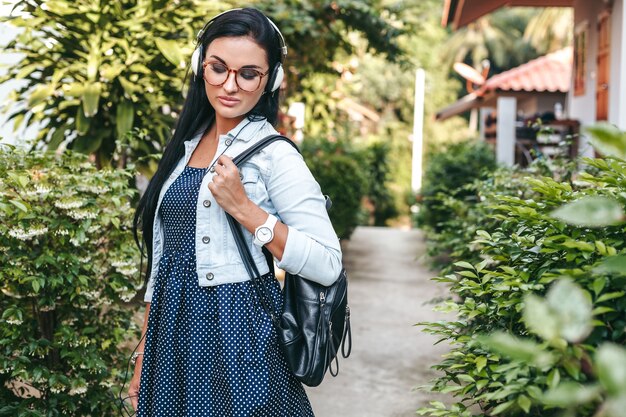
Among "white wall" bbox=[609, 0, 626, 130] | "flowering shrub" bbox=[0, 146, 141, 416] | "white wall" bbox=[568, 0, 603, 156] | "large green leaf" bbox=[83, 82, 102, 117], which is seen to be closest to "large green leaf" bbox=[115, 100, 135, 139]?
"large green leaf" bbox=[83, 82, 102, 117]

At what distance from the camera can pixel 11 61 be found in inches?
257

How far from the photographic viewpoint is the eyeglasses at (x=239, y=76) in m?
2.25

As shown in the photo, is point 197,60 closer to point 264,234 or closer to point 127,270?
point 264,234

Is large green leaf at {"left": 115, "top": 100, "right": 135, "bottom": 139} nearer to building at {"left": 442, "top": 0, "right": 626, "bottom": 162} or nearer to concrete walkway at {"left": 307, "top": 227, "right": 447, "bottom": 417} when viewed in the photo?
concrete walkway at {"left": 307, "top": 227, "right": 447, "bottom": 417}

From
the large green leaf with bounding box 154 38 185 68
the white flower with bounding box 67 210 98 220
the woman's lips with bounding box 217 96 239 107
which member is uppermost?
the large green leaf with bounding box 154 38 185 68

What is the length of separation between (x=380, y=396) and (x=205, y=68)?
344cm

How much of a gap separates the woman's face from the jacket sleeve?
0.65ft

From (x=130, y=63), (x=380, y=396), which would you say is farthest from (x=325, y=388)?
(x=130, y=63)

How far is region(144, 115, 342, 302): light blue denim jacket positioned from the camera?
6.87 ft

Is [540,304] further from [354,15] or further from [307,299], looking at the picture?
[354,15]

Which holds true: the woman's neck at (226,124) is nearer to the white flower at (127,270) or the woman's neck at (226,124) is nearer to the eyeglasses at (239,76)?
the eyeglasses at (239,76)

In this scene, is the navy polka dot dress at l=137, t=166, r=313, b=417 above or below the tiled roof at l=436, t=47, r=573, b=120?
below

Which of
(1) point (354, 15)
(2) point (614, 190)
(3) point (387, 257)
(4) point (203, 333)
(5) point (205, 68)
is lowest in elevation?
(3) point (387, 257)

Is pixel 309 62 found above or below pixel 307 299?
above
